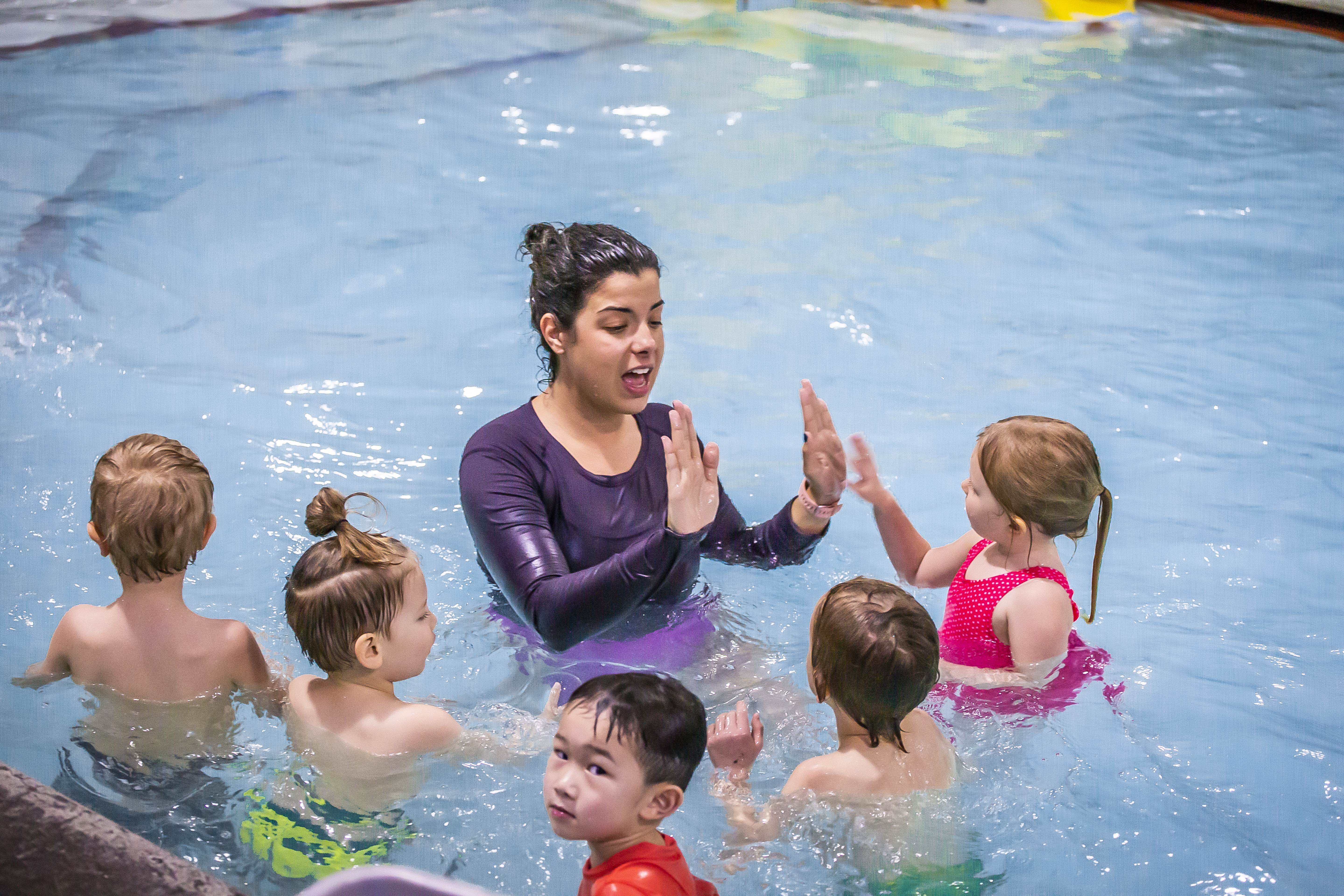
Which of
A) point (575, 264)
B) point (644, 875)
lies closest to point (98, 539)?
point (575, 264)

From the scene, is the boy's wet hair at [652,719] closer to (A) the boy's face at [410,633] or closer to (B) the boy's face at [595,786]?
(B) the boy's face at [595,786]

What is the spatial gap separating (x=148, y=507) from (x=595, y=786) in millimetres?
1268

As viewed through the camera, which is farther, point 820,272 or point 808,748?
point 820,272

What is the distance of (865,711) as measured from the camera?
259cm

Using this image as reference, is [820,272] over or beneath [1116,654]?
over

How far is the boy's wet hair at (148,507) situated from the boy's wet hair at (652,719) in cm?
110

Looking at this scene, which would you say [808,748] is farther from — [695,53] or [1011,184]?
[695,53]

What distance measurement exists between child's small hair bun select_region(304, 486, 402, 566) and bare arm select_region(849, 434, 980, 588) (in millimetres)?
1295

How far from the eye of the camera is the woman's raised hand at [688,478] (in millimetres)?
2645

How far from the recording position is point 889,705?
2566 millimetres

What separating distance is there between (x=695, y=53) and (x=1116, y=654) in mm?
7177

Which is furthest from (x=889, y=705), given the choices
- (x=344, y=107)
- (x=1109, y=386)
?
(x=344, y=107)

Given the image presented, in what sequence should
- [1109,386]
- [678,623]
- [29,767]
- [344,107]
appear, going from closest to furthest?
[29,767] < [678,623] < [1109,386] < [344,107]

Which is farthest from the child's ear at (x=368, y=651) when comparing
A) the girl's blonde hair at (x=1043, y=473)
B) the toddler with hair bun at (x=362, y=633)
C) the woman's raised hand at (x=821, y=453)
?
the girl's blonde hair at (x=1043, y=473)
